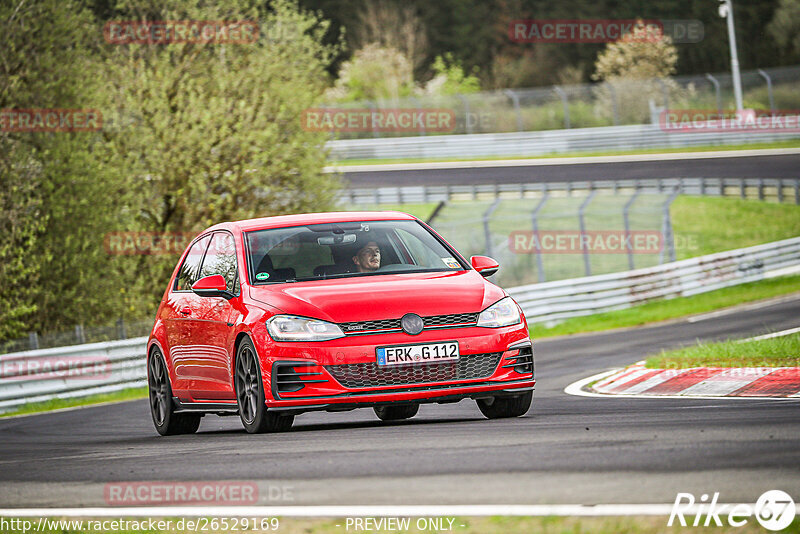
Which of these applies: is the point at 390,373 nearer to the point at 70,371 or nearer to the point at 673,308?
the point at 70,371

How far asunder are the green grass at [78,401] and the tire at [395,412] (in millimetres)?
9017

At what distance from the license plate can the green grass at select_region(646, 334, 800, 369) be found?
4.68 m

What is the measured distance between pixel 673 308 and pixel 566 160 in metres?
23.2

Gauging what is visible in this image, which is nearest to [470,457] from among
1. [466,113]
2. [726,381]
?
[726,381]

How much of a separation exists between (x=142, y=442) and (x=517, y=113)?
152 feet

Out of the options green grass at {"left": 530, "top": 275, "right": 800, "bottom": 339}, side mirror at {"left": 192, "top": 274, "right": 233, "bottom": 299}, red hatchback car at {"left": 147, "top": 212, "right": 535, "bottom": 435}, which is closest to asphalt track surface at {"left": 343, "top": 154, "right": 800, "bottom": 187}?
green grass at {"left": 530, "top": 275, "right": 800, "bottom": 339}

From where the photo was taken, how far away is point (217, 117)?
28281mm

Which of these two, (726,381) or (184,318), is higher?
(184,318)

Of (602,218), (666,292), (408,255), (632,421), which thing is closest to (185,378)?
(408,255)

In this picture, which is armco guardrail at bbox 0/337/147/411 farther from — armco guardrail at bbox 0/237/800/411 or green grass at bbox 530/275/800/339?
green grass at bbox 530/275/800/339

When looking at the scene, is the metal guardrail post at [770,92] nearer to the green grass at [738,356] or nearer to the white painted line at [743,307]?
the white painted line at [743,307]

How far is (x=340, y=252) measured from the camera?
9992 millimetres

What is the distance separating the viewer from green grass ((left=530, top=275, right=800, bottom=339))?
2617 centimetres

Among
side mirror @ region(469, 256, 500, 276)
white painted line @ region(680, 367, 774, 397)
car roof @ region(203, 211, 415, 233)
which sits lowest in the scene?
white painted line @ region(680, 367, 774, 397)
